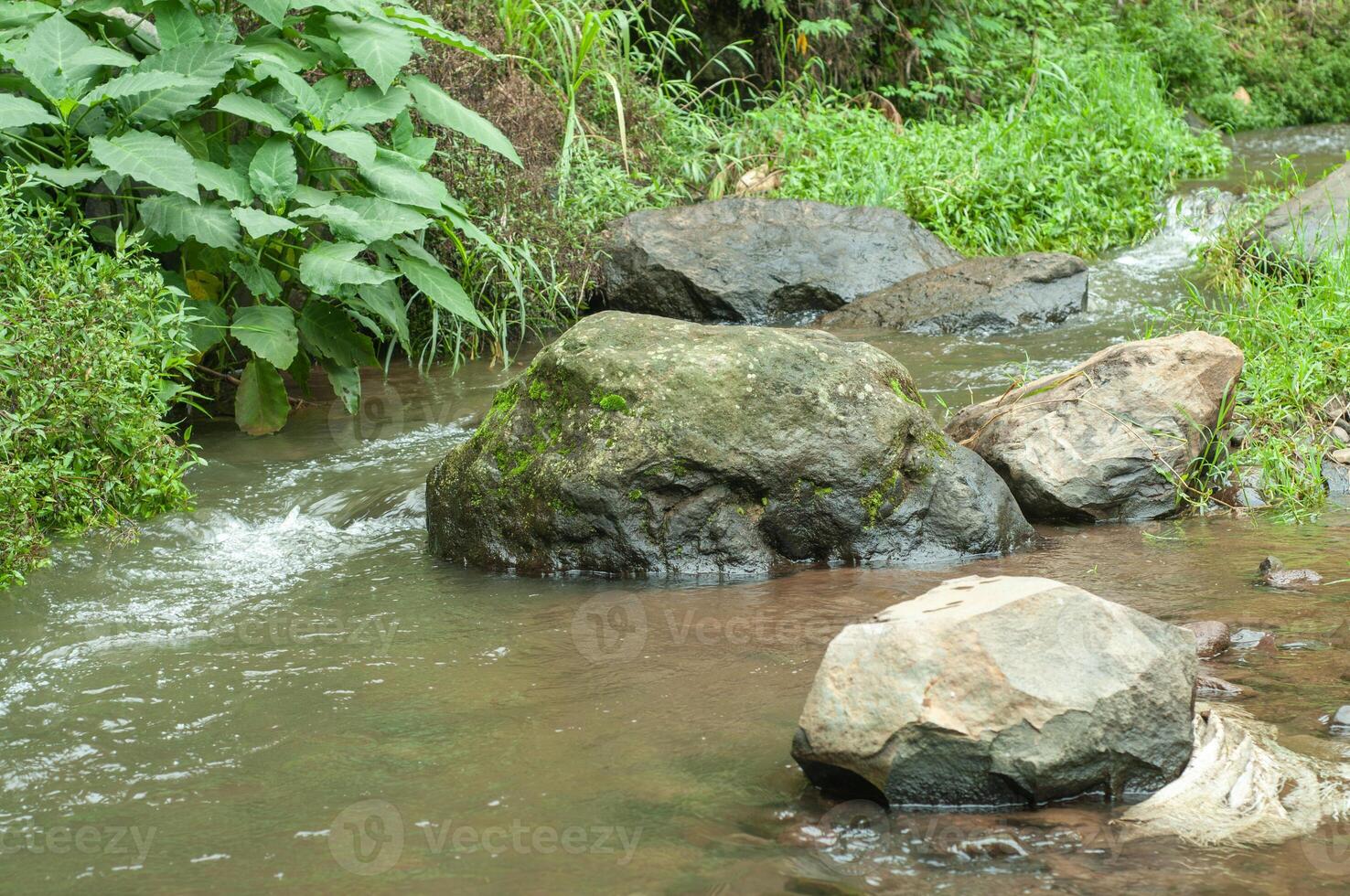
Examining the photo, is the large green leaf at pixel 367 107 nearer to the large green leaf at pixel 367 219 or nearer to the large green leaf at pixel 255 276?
the large green leaf at pixel 367 219

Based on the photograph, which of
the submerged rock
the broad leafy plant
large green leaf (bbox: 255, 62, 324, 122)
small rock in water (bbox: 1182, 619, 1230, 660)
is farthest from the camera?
large green leaf (bbox: 255, 62, 324, 122)

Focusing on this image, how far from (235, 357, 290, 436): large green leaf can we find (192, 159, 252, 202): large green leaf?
2.94ft

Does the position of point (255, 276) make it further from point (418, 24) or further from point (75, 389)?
point (418, 24)

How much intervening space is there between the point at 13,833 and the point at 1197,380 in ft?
14.8

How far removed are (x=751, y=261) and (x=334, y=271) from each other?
3823 millimetres

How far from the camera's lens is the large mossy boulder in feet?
14.5

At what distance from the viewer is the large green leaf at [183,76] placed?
18.1 feet

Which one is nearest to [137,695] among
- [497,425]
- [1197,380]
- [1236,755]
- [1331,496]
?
[497,425]

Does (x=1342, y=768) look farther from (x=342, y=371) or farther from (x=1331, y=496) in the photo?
(x=342, y=371)

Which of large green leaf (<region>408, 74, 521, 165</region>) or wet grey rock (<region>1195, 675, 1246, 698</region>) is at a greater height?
large green leaf (<region>408, 74, 521, 165</region>)

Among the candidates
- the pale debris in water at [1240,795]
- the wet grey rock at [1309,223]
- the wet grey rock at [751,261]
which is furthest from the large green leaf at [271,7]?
the wet grey rock at [1309,223]

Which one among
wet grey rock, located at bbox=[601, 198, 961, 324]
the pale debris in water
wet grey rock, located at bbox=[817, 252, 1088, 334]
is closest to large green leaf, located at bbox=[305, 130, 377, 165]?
wet grey rock, located at bbox=[601, 198, 961, 324]

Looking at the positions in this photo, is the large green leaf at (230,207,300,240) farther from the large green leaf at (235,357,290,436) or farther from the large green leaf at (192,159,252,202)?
the large green leaf at (235,357,290,436)

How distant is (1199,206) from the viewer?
33.7 ft
